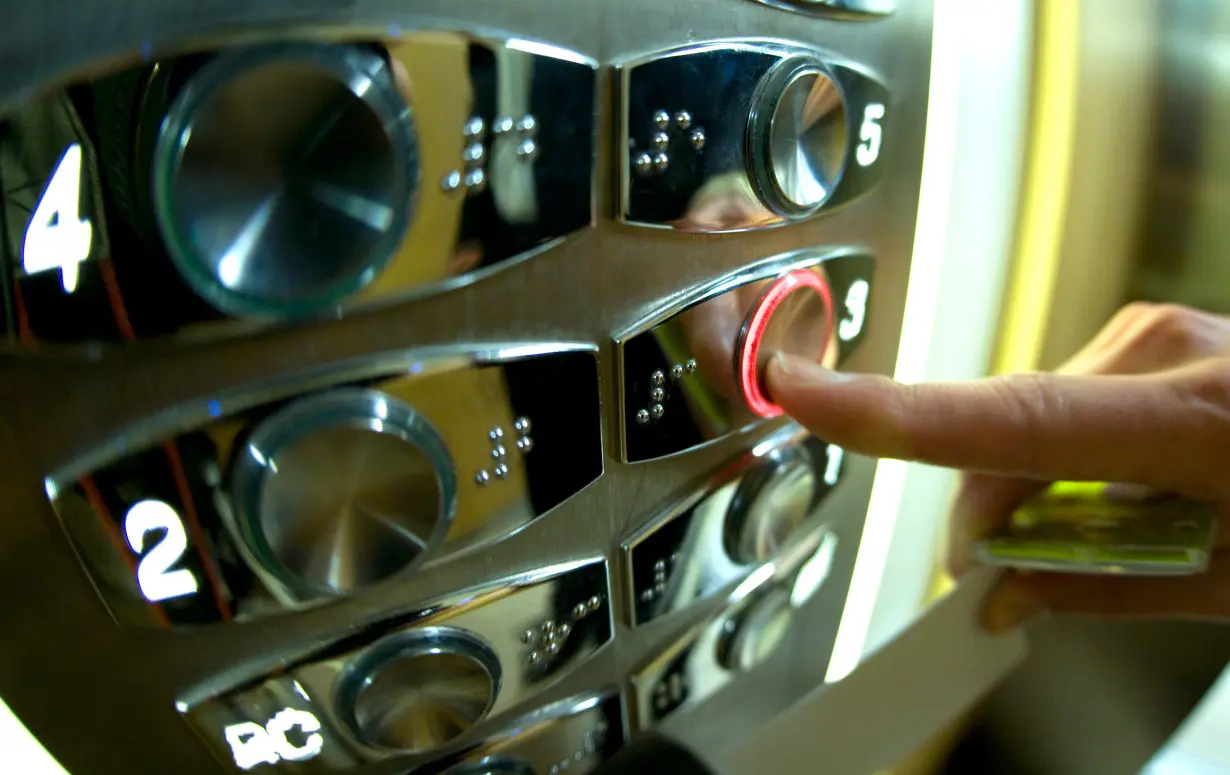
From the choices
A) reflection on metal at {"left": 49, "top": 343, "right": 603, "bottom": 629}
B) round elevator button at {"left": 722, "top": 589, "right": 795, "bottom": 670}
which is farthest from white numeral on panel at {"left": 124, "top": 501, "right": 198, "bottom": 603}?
round elevator button at {"left": 722, "top": 589, "right": 795, "bottom": 670}

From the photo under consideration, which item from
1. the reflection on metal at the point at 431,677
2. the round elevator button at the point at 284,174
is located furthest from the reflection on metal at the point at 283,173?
the reflection on metal at the point at 431,677

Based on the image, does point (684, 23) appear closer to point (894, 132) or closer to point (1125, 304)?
point (894, 132)

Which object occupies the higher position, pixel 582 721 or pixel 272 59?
pixel 272 59

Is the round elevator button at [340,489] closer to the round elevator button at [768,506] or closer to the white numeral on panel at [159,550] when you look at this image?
the white numeral on panel at [159,550]

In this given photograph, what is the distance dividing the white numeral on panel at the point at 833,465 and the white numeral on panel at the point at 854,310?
52mm

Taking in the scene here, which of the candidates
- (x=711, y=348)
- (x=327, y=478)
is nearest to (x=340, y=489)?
(x=327, y=478)

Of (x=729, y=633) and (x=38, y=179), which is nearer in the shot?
(x=38, y=179)

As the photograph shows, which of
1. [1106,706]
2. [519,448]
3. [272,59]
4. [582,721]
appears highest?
[272,59]

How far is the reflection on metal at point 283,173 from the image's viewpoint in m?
0.17

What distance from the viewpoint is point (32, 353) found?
0.18m

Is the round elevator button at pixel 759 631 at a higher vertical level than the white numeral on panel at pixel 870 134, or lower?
lower

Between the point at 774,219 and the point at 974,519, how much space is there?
201mm

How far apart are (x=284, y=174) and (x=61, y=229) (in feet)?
0.15

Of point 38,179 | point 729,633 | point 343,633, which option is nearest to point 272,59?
point 38,179
